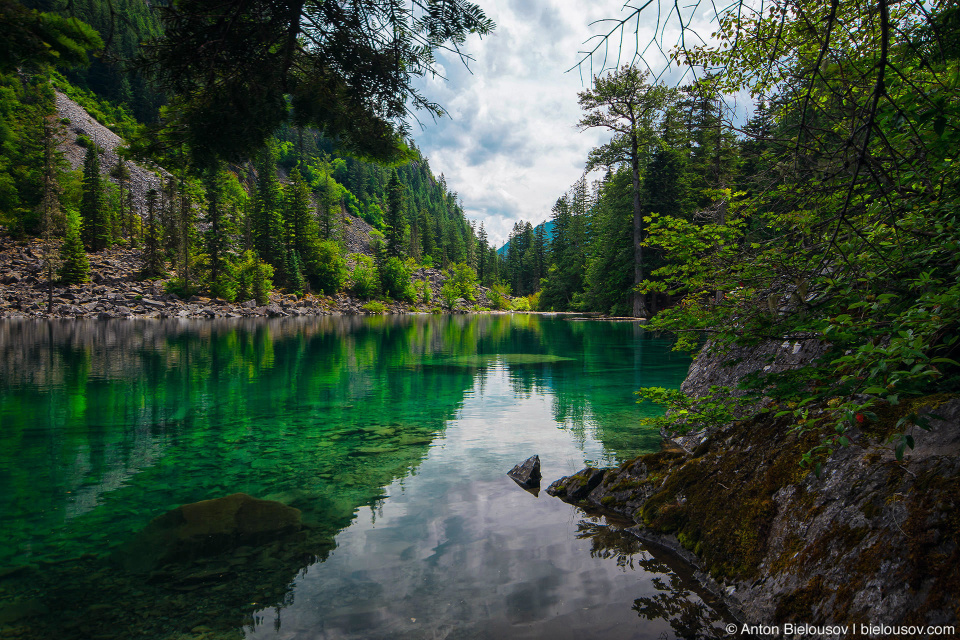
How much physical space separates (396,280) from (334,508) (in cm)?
7920

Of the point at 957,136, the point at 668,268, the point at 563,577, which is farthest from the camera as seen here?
the point at 668,268

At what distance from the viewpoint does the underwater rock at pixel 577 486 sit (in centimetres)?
624

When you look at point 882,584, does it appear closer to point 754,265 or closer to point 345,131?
point 754,265

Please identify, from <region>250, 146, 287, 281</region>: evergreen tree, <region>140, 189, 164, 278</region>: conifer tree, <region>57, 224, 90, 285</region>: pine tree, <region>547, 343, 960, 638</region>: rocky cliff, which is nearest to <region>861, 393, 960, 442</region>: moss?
<region>547, 343, 960, 638</region>: rocky cliff

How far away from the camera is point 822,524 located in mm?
3346

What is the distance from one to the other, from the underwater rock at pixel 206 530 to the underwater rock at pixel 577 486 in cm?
347

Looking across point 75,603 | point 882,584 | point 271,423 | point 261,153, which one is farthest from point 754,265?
point 271,423

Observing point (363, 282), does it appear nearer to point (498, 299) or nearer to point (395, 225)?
point (395, 225)

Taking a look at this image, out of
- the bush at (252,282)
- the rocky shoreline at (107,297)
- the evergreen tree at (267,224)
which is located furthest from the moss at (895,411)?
the evergreen tree at (267,224)

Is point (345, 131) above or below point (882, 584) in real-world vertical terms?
above

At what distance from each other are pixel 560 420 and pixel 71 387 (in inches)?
565

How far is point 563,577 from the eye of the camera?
4395mm

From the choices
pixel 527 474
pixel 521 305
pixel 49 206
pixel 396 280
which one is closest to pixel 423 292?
pixel 396 280

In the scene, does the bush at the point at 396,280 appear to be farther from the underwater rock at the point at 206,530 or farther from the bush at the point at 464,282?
the underwater rock at the point at 206,530
